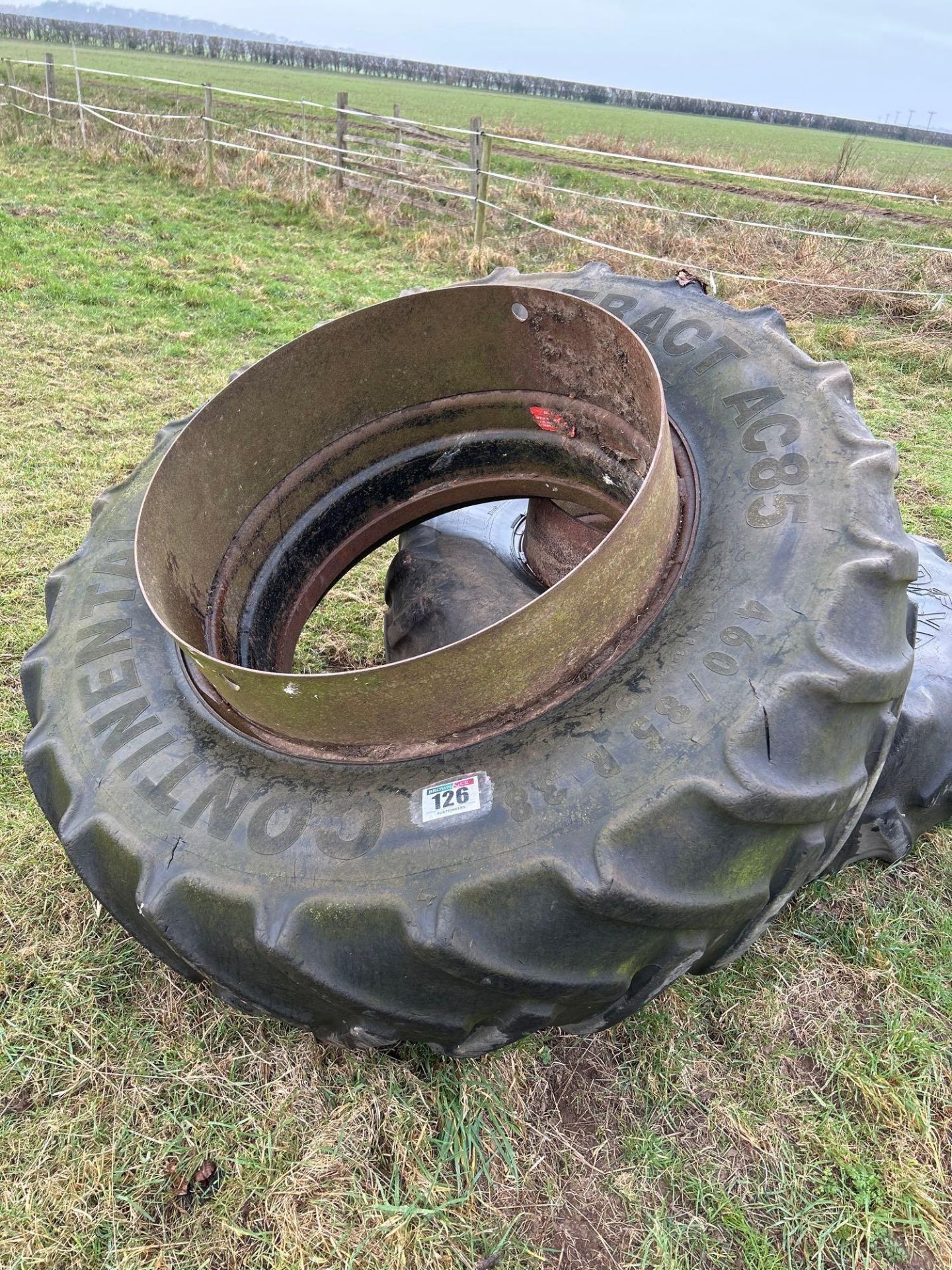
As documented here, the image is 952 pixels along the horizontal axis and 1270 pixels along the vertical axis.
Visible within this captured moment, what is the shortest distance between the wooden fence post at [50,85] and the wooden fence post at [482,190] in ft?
27.9

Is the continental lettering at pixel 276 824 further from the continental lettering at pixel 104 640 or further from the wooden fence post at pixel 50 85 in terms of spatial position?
the wooden fence post at pixel 50 85

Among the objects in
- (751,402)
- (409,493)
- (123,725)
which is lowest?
(123,725)

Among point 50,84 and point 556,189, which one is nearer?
point 556,189

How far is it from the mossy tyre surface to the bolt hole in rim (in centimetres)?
9

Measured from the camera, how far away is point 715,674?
1.54 m

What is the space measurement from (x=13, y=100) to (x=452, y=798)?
16.9 metres

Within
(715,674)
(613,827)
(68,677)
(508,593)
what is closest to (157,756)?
(68,677)

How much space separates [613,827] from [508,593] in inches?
58.8

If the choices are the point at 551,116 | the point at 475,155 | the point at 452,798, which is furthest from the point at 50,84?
the point at 551,116

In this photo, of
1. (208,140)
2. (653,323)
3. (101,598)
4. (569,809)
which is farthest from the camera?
(208,140)

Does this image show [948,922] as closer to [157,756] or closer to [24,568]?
[157,756]

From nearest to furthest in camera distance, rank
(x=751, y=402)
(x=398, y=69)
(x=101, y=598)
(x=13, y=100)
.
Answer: (x=751, y=402)
(x=101, y=598)
(x=13, y=100)
(x=398, y=69)

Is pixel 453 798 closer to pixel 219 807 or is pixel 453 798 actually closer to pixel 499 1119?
pixel 219 807

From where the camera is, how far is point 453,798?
1.52 m
